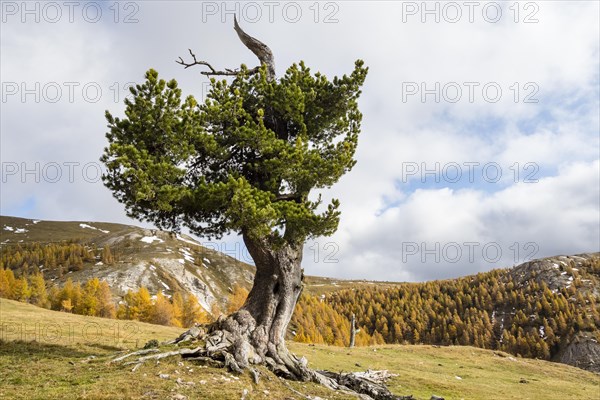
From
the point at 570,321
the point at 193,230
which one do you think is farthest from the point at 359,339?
the point at 193,230

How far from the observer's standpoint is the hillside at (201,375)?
12844 millimetres

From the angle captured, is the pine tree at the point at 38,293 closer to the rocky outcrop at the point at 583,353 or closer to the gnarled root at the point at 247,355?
the gnarled root at the point at 247,355

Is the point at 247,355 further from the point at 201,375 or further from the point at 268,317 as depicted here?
the point at 201,375

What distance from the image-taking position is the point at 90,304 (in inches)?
3824

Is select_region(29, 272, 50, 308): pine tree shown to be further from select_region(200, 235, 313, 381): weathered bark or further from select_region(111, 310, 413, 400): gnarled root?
select_region(200, 235, 313, 381): weathered bark

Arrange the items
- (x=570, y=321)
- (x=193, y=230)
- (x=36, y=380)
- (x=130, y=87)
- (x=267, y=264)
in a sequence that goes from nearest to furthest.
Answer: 1. (x=36, y=380)
2. (x=130, y=87)
3. (x=267, y=264)
4. (x=193, y=230)
5. (x=570, y=321)

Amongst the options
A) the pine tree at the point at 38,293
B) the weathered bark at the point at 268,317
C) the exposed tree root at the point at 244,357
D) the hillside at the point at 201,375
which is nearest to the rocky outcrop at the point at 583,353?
the hillside at the point at 201,375

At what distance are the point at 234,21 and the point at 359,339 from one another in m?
135

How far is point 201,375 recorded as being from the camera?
48.6 feet

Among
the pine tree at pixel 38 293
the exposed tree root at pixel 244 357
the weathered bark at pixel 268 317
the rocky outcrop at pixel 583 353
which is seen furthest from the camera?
the rocky outcrop at pixel 583 353

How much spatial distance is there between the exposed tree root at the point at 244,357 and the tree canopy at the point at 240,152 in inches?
185

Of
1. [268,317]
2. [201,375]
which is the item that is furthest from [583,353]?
[201,375]

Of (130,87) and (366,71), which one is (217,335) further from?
(366,71)

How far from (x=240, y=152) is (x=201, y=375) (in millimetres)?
10819
